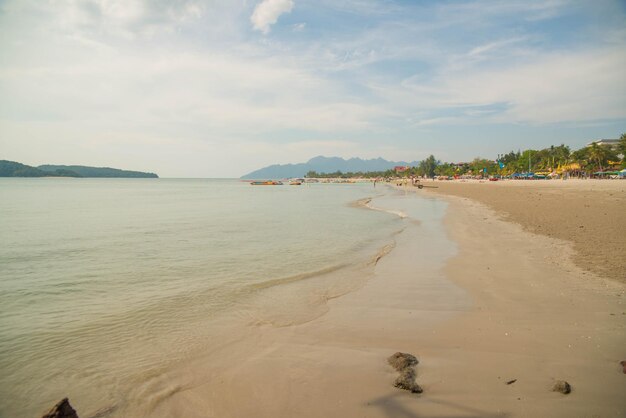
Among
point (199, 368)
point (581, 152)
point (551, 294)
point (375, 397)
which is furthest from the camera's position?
point (581, 152)

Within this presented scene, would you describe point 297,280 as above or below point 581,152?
below

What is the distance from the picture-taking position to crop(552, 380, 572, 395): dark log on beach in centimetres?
414

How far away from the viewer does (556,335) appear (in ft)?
18.9

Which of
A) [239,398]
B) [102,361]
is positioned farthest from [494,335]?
[102,361]

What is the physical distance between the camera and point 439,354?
535cm

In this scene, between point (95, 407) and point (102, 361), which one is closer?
point (95, 407)

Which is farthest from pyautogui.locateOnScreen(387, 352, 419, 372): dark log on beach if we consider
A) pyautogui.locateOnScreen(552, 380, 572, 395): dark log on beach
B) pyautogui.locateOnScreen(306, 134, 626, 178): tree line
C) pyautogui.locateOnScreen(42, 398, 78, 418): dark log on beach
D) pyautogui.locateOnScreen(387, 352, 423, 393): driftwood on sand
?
pyautogui.locateOnScreen(306, 134, 626, 178): tree line

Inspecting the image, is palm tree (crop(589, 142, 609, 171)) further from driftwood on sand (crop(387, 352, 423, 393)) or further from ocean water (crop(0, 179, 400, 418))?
driftwood on sand (crop(387, 352, 423, 393))

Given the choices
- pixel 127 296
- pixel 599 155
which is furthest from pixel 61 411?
pixel 599 155

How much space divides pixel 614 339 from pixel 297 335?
5.57 m

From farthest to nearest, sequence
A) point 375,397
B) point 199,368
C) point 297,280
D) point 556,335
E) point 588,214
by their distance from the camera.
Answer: point 588,214 → point 297,280 → point 556,335 → point 199,368 → point 375,397

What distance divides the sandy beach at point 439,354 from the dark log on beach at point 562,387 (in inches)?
2.6

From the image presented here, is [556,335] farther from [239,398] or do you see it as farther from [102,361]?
[102,361]

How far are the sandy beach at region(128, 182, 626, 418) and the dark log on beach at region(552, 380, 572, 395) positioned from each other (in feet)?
0.21
